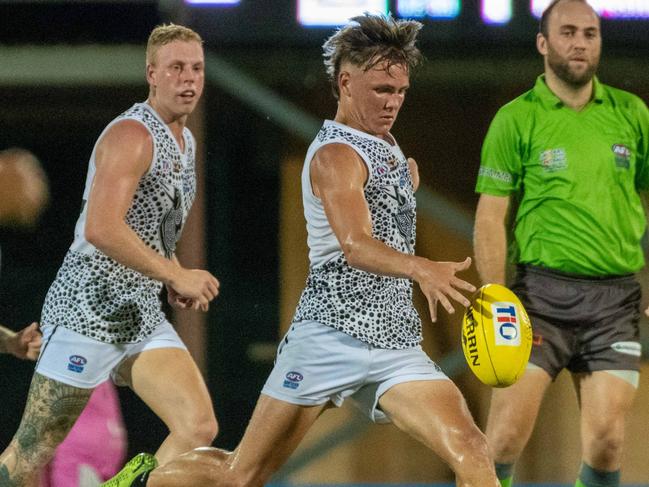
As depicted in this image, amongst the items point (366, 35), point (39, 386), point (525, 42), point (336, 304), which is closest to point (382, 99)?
point (366, 35)

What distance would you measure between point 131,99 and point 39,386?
9.73ft

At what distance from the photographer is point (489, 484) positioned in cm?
437

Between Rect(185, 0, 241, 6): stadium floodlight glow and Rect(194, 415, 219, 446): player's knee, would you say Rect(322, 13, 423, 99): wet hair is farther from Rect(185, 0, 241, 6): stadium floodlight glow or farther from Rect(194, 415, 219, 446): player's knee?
Rect(185, 0, 241, 6): stadium floodlight glow

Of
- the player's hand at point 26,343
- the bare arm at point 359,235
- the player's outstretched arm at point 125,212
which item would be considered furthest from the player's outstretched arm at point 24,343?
the bare arm at point 359,235

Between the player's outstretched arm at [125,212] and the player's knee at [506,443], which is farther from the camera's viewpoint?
the player's knee at [506,443]

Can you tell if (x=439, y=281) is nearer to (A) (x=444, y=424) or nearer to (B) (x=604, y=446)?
(A) (x=444, y=424)

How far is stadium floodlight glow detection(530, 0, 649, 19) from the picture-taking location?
749cm

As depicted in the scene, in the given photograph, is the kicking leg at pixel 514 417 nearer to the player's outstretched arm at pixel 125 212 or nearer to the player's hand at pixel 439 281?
the player's outstretched arm at pixel 125 212

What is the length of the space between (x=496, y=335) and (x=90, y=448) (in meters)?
2.19

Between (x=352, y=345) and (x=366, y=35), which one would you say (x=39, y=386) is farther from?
(x=366, y=35)

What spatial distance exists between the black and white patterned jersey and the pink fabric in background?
180 cm

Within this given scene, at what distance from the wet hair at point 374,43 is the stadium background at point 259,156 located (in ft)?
8.93

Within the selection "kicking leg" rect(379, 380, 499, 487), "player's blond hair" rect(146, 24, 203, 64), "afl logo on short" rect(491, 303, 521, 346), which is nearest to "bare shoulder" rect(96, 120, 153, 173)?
"player's blond hair" rect(146, 24, 203, 64)

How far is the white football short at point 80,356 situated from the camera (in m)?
5.23
